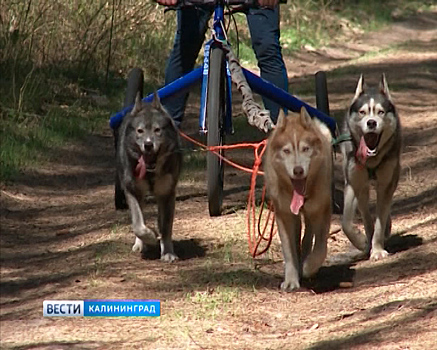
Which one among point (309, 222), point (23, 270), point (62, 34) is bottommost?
point (23, 270)

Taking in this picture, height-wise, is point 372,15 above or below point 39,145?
above

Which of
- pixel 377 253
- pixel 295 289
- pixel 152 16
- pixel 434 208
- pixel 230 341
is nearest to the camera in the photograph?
pixel 230 341

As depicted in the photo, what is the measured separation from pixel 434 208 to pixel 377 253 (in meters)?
1.30

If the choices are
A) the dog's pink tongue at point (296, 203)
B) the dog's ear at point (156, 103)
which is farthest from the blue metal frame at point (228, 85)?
the dog's pink tongue at point (296, 203)

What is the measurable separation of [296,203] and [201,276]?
2.85ft

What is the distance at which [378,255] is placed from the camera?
7.47 metres

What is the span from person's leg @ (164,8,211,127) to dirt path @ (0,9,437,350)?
809 millimetres

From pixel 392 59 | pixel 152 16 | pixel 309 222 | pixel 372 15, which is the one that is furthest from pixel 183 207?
pixel 372 15

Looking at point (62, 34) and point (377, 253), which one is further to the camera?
point (62, 34)

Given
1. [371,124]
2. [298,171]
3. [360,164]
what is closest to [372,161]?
[360,164]

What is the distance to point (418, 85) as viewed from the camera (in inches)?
593

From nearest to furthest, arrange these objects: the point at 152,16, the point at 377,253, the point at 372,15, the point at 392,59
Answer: the point at 377,253 < the point at 152,16 < the point at 392,59 < the point at 372,15

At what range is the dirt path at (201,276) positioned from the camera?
5.92 metres

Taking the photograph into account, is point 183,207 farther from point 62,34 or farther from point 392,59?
point 392,59
